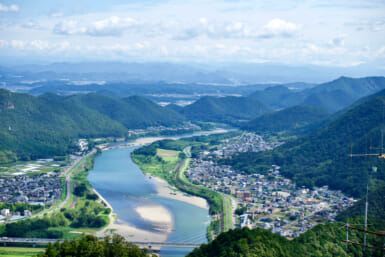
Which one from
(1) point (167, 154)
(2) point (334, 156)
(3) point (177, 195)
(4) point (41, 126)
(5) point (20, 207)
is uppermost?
(4) point (41, 126)

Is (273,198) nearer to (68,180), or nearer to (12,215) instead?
(68,180)

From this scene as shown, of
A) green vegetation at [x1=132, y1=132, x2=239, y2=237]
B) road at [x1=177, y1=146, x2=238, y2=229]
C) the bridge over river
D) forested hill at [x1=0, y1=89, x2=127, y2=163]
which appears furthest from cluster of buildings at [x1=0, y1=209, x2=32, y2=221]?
forested hill at [x1=0, y1=89, x2=127, y2=163]

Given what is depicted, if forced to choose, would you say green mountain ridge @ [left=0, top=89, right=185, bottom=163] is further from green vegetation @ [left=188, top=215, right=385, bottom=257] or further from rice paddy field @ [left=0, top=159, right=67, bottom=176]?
green vegetation @ [left=188, top=215, right=385, bottom=257]

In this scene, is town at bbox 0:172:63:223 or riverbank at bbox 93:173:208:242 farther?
town at bbox 0:172:63:223

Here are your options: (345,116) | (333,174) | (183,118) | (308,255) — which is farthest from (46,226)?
(183,118)

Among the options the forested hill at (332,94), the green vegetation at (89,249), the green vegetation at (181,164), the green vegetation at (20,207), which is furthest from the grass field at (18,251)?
the forested hill at (332,94)

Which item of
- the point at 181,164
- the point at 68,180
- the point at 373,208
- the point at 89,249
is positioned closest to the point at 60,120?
the point at 181,164
